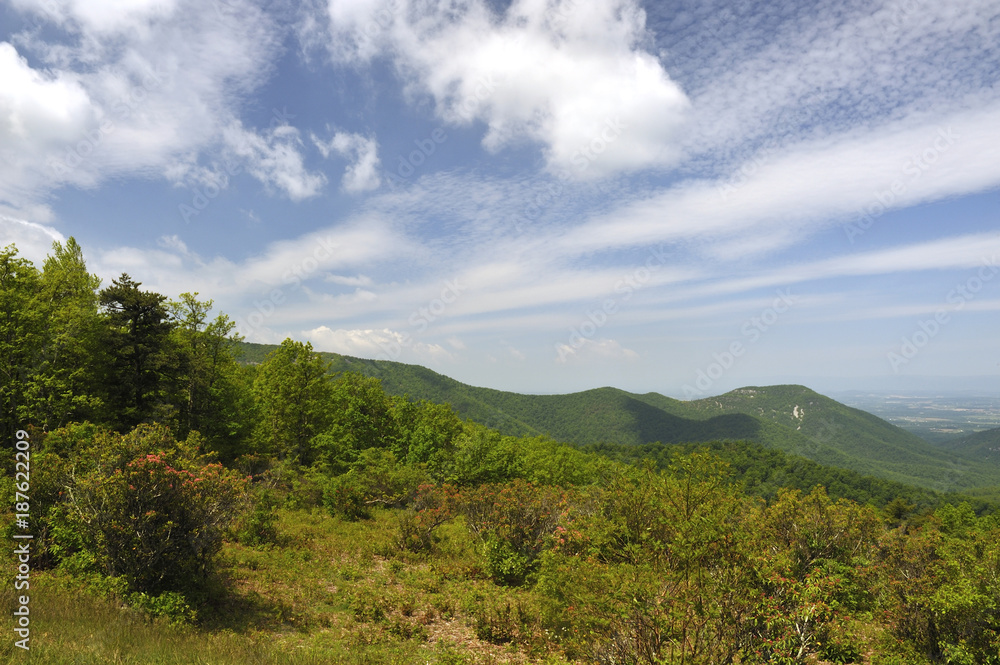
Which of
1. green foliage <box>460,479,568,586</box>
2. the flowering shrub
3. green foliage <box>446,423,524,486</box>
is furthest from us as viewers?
green foliage <box>446,423,524,486</box>

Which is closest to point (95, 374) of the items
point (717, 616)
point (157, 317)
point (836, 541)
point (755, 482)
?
point (157, 317)

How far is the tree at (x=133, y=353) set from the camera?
79.2 feet

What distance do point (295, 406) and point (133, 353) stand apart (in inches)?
467

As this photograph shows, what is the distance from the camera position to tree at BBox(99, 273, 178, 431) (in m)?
24.1

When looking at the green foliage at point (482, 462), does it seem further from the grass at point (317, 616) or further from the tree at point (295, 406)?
the tree at point (295, 406)

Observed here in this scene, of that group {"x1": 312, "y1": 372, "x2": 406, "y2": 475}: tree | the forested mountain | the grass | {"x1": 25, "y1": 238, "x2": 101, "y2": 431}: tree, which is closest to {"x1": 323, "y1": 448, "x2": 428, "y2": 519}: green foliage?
the forested mountain

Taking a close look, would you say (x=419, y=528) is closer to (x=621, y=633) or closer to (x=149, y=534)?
(x=149, y=534)

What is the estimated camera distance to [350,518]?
25.6 metres

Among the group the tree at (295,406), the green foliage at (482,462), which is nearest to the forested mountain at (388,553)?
the green foliage at (482,462)

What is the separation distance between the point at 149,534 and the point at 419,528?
12.2 m

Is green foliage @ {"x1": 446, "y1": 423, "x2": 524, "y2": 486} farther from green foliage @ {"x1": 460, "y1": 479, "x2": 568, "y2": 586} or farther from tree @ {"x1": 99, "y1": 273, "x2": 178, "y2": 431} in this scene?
tree @ {"x1": 99, "y1": 273, "x2": 178, "y2": 431}

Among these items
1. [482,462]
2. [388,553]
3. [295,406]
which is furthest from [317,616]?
[295,406]

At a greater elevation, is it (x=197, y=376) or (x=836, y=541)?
(x=197, y=376)

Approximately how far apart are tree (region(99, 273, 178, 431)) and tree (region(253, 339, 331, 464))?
29.5 feet
